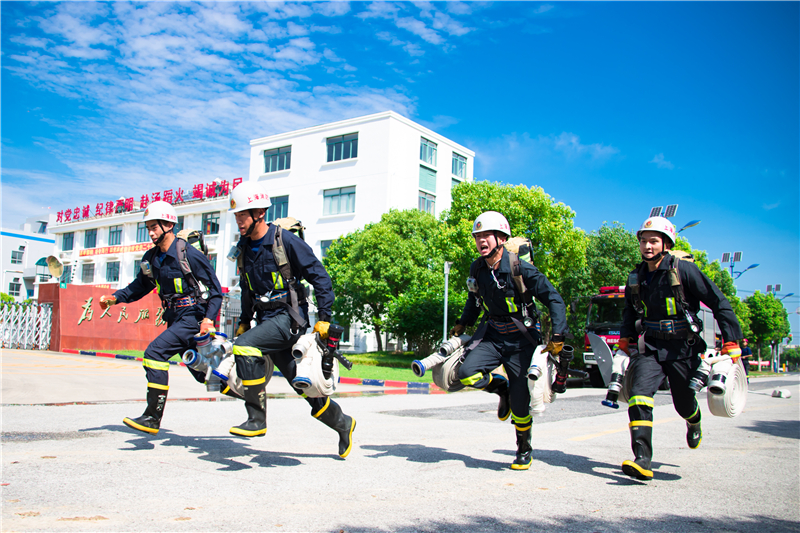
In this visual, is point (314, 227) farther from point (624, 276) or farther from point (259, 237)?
point (259, 237)

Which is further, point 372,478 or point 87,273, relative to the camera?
point 87,273

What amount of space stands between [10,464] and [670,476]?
5017mm

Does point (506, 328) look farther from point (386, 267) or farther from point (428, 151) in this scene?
point (428, 151)

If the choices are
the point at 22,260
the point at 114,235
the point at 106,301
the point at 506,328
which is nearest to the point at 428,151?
the point at 114,235

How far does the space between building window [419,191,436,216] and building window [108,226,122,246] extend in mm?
29662

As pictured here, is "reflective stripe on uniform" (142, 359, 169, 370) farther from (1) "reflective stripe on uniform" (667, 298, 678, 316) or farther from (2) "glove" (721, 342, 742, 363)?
(2) "glove" (721, 342, 742, 363)

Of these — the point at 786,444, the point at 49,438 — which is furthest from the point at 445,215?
the point at 49,438

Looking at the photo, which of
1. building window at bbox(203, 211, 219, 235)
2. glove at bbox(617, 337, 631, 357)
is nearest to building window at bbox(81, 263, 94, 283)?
building window at bbox(203, 211, 219, 235)

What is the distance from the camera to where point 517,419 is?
5074 millimetres

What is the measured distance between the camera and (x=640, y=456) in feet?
15.1

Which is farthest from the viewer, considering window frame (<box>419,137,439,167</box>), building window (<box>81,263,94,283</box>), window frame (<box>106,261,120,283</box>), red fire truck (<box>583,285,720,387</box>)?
building window (<box>81,263,94,283</box>)

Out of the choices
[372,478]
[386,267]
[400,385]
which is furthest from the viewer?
[386,267]

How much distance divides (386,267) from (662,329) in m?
25.9

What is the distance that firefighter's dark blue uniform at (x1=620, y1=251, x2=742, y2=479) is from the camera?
4699 mm
